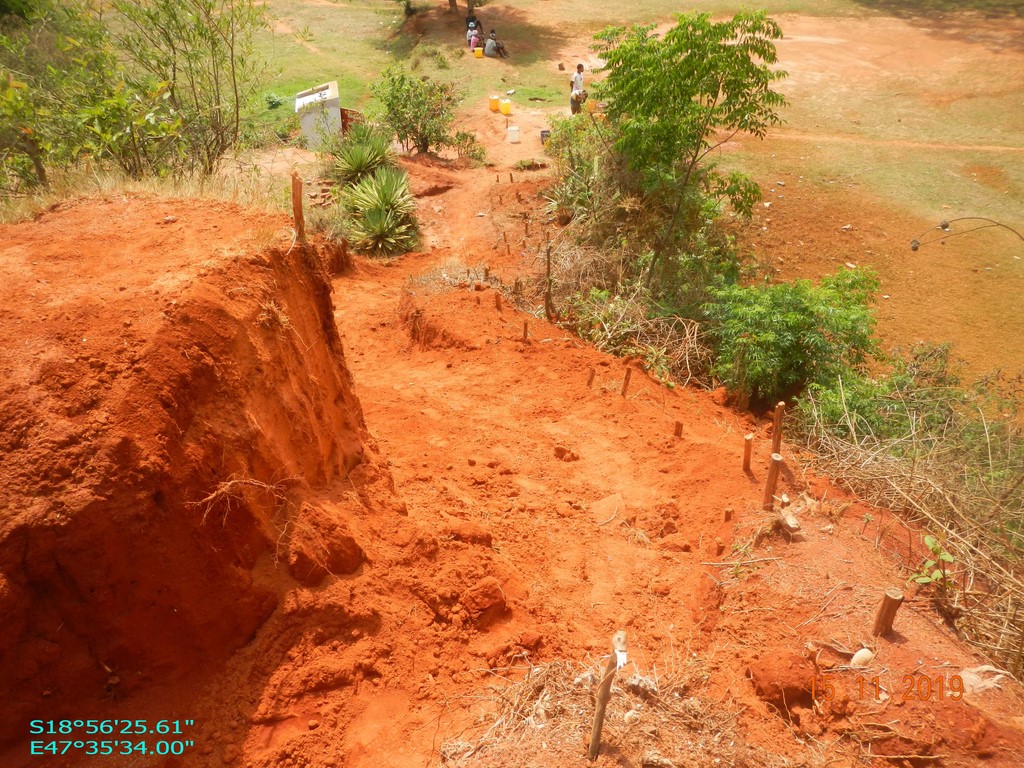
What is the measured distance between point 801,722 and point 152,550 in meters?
3.50

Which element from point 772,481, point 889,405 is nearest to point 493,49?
point 889,405

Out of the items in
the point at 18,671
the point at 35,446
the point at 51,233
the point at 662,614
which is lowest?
the point at 662,614

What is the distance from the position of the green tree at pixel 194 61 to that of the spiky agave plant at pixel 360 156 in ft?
8.07

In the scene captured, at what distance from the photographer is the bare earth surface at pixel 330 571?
2.92 meters

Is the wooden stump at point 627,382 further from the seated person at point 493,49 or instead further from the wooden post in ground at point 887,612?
the seated person at point 493,49

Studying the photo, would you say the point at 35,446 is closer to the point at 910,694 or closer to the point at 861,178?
the point at 910,694

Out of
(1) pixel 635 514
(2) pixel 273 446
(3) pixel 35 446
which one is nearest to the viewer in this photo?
(3) pixel 35 446

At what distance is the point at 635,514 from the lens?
5695mm

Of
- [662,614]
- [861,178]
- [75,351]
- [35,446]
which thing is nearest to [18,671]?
[35,446]

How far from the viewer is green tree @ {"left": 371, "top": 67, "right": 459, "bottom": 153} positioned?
47.0 feet

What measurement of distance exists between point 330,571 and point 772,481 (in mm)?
3234

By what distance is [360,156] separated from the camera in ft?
39.7

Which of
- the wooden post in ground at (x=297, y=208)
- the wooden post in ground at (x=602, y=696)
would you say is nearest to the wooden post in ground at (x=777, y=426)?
the wooden post in ground at (x=602, y=696)

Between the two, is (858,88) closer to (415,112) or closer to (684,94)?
(415,112)
